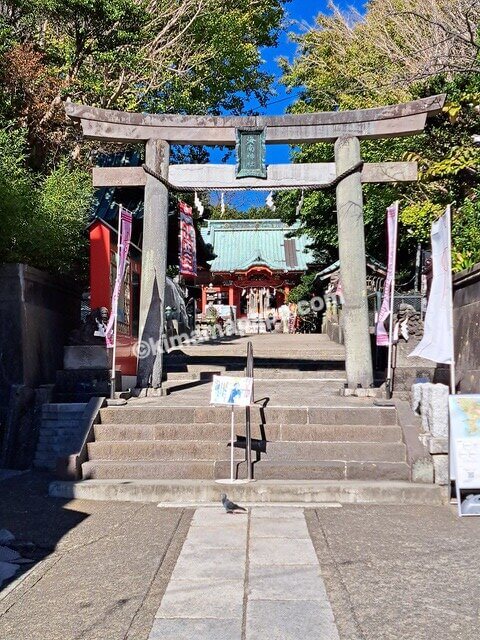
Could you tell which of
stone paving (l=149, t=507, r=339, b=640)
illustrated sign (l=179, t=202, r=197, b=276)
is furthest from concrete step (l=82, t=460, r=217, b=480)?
illustrated sign (l=179, t=202, r=197, b=276)

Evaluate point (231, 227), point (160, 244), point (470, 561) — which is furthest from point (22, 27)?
point (231, 227)

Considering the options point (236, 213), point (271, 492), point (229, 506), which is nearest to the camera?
point (229, 506)

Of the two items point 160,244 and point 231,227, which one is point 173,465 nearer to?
point 160,244

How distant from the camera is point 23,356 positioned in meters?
9.67

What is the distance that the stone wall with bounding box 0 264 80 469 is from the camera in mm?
9188

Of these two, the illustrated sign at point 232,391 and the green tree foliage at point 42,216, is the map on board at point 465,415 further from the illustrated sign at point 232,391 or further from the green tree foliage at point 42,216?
the green tree foliage at point 42,216

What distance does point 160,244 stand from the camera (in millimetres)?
10445

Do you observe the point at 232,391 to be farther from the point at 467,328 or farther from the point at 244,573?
the point at 467,328

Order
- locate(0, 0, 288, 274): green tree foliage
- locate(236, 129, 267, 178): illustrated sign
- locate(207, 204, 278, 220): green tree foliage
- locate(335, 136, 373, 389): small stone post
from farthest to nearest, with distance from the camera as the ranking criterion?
locate(207, 204, 278, 220): green tree foliage < locate(0, 0, 288, 274): green tree foliage < locate(236, 129, 267, 178): illustrated sign < locate(335, 136, 373, 389): small stone post

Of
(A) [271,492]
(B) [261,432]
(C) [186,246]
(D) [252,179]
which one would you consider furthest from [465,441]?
(C) [186,246]

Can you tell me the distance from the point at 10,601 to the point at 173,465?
343 centimetres

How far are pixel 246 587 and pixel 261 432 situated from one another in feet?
12.9

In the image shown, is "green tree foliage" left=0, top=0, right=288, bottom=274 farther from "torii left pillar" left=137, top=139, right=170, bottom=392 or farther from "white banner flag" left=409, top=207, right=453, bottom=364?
"white banner flag" left=409, top=207, right=453, bottom=364

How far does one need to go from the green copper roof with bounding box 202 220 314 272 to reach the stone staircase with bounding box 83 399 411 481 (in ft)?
74.7
